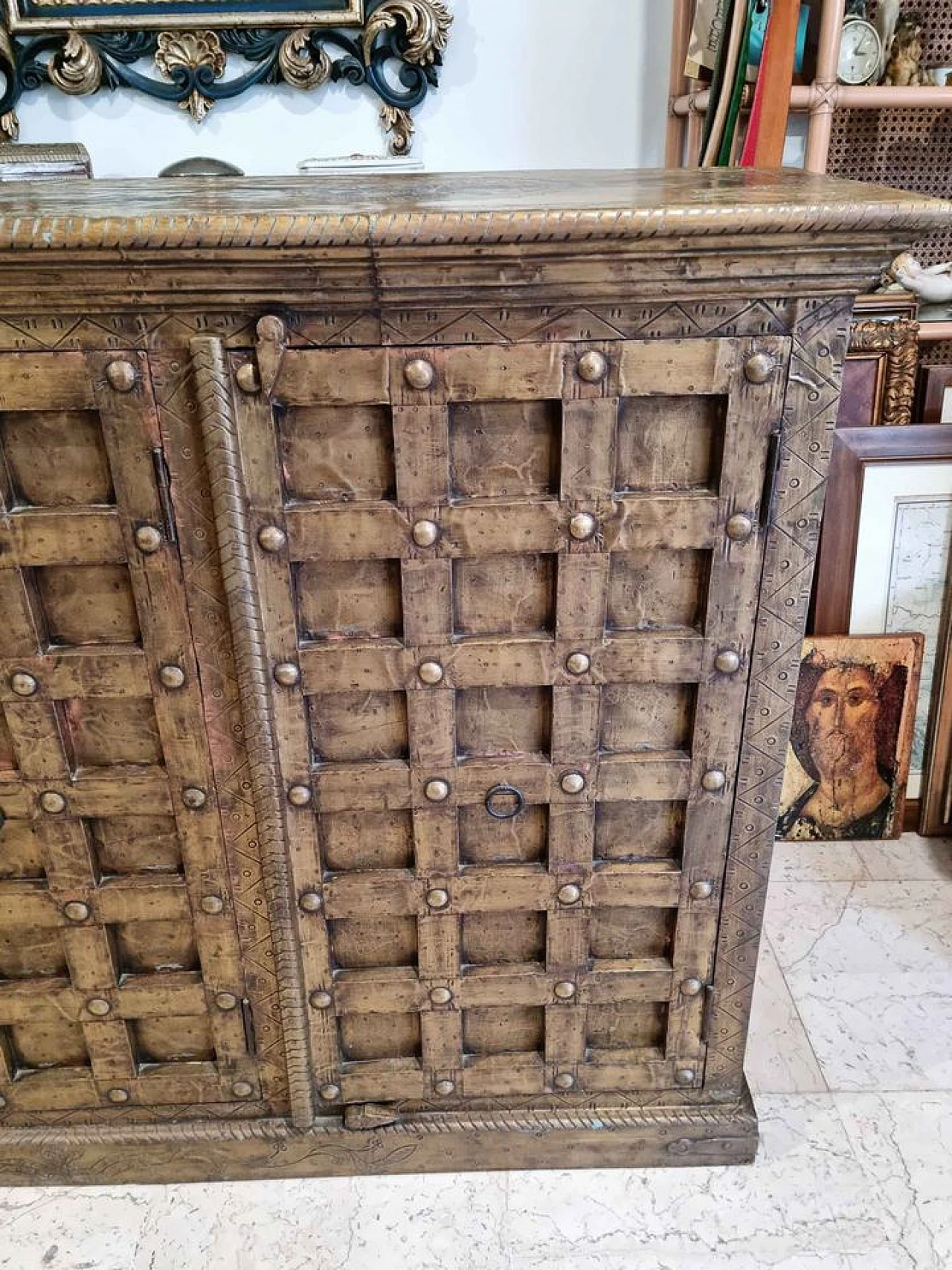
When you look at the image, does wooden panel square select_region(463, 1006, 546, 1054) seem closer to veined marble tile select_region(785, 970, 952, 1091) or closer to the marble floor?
the marble floor

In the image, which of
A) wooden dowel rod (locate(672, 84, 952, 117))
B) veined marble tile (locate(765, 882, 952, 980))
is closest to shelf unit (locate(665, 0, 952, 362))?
wooden dowel rod (locate(672, 84, 952, 117))

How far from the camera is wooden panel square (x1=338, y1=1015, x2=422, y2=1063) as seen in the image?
1.48 metres

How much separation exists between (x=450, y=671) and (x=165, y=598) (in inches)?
14.1

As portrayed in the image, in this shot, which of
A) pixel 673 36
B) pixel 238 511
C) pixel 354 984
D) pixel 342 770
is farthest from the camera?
pixel 673 36

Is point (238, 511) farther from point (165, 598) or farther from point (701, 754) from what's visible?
point (701, 754)

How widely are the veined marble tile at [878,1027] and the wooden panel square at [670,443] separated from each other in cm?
110

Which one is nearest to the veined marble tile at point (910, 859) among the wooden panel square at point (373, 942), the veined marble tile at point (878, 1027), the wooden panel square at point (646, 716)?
the veined marble tile at point (878, 1027)

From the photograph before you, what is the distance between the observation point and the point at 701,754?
132cm

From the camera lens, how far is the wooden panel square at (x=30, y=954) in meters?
1.40

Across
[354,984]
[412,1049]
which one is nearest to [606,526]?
[354,984]

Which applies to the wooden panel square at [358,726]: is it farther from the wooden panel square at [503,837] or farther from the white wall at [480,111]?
the white wall at [480,111]

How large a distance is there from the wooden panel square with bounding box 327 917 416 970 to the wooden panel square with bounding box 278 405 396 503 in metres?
0.61

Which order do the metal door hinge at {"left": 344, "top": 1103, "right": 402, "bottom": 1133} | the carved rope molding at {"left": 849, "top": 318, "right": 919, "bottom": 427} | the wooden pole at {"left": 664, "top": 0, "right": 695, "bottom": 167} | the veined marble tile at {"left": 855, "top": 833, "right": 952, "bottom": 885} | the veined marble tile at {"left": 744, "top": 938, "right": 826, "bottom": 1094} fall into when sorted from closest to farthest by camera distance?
the metal door hinge at {"left": 344, "top": 1103, "right": 402, "bottom": 1133} → the veined marble tile at {"left": 744, "top": 938, "right": 826, "bottom": 1094} → the carved rope molding at {"left": 849, "top": 318, "right": 919, "bottom": 427} → the veined marble tile at {"left": 855, "top": 833, "right": 952, "bottom": 885} → the wooden pole at {"left": 664, "top": 0, "right": 695, "bottom": 167}

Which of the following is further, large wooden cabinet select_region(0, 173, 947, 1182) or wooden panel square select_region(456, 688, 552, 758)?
wooden panel square select_region(456, 688, 552, 758)
